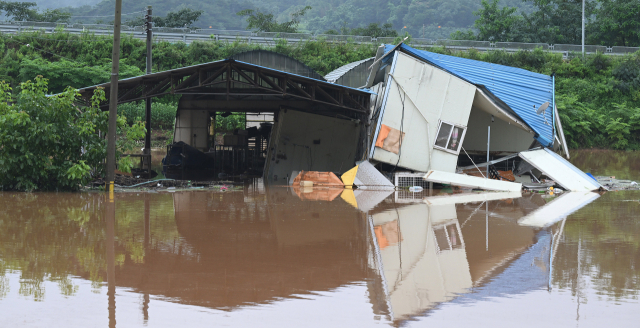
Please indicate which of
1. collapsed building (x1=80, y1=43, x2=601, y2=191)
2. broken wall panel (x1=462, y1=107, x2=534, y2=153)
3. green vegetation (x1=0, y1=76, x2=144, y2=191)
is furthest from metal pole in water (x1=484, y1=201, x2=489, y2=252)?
green vegetation (x1=0, y1=76, x2=144, y2=191)

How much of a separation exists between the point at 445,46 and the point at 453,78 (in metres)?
27.8

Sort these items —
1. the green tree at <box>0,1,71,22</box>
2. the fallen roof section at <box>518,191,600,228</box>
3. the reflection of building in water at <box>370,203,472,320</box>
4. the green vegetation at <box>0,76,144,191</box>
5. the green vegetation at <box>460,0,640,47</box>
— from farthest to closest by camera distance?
1. the green tree at <box>0,1,71,22</box>
2. the green vegetation at <box>460,0,640,47</box>
3. the green vegetation at <box>0,76,144,191</box>
4. the fallen roof section at <box>518,191,600,228</box>
5. the reflection of building in water at <box>370,203,472,320</box>

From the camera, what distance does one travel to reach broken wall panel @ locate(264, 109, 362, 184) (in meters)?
22.7

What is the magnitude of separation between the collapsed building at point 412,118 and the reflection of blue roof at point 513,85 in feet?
0.18

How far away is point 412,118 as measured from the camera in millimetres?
20000

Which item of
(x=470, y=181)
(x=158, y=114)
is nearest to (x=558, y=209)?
(x=470, y=181)

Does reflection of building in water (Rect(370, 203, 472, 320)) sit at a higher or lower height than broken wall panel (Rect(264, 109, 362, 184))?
lower

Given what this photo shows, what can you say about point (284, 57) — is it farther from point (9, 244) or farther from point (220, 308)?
point (220, 308)

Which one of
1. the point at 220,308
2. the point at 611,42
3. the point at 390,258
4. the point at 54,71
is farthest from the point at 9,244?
the point at 611,42

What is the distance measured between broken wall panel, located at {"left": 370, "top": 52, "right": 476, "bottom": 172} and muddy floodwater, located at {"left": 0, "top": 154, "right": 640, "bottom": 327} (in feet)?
20.4

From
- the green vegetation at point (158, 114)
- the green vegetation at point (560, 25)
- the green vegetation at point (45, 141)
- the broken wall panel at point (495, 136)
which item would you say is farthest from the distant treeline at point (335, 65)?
the green vegetation at point (45, 141)

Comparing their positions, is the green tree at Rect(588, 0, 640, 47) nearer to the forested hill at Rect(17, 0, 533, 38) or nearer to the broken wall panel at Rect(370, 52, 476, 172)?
the broken wall panel at Rect(370, 52, 476, 172)

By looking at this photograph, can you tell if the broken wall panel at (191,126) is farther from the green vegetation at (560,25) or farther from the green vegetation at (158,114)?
the green vegetation at (560,25)

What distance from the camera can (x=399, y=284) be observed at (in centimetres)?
703
